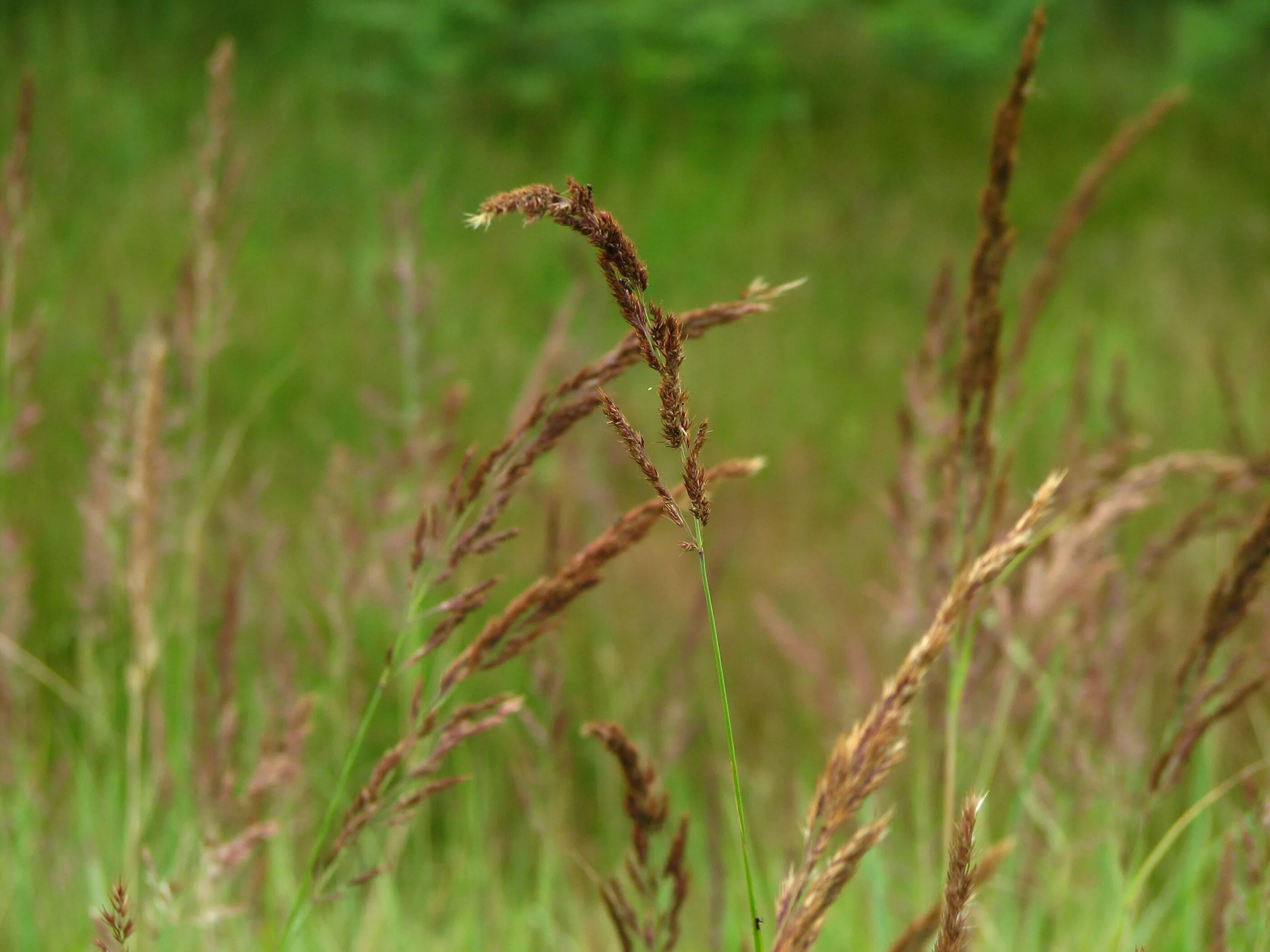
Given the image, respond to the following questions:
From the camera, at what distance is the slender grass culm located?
579 mm

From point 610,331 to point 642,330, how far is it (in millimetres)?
4859

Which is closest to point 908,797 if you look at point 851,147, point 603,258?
point 603,258

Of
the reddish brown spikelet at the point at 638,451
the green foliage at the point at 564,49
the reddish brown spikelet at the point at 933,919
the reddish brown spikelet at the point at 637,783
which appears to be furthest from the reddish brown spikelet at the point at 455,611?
the green foliage at the point at 564,49

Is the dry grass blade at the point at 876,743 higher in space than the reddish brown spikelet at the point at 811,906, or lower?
higher

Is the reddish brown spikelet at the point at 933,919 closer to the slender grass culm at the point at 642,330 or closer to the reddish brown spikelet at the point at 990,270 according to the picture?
the slender grass culm at the point at 642,330

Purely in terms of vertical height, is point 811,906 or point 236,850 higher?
point 811,906

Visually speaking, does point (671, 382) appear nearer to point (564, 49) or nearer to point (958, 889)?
point (958, 889)

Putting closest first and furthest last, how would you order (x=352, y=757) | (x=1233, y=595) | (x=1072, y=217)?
1. (x=352, y=757)
2. (x=1233, y=595)
3. (x=1072, y=217)

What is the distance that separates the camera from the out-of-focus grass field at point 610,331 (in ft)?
6.21

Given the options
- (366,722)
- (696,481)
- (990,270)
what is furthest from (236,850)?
(990,270)

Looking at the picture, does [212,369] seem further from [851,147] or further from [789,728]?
[851,147]

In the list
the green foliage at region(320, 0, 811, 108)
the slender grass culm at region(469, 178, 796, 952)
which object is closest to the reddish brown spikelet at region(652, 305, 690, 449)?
the slender grass culm at region(469, 178, 796, 952)

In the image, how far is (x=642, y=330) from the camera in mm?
583

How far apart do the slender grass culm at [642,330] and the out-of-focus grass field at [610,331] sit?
693mm
